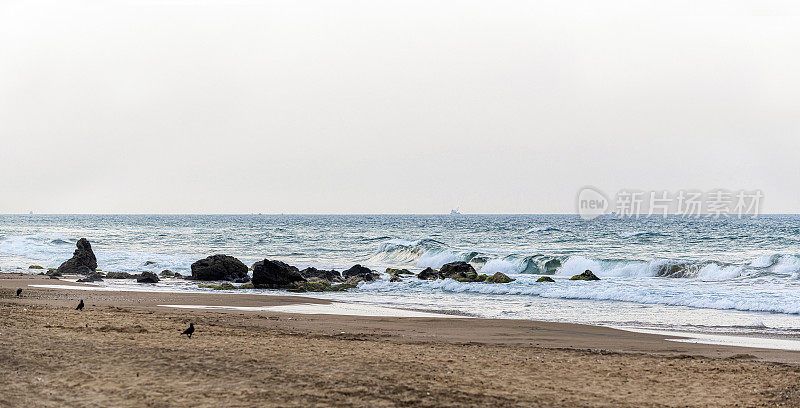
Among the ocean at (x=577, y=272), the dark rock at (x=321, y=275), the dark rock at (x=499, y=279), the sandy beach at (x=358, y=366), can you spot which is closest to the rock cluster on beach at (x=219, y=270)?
the ocean at (x=577, y=272)

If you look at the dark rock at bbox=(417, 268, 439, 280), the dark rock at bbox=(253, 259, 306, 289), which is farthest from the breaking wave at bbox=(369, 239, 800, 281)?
the dark rock at bbox=(253, 259, 306, 289)

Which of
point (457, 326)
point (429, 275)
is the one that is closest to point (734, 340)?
point (457, 326)

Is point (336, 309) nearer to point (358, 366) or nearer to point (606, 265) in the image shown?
point (358, 366)

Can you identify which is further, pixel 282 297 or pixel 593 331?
pixel 282 297

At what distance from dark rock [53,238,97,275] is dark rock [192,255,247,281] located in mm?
5928

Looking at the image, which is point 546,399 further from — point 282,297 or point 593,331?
point 282,297

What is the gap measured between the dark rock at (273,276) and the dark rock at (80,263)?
1066 centimetres

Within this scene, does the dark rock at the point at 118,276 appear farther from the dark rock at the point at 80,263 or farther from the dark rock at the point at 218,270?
the dark rock at the point at 218,270

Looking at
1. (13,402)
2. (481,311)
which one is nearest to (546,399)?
(13,402)

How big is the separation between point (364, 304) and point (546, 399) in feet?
46.2

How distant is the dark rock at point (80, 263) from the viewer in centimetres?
3362

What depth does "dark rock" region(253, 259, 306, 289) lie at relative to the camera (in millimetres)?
27891

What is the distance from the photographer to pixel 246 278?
31.8 m

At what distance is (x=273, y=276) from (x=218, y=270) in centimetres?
508
